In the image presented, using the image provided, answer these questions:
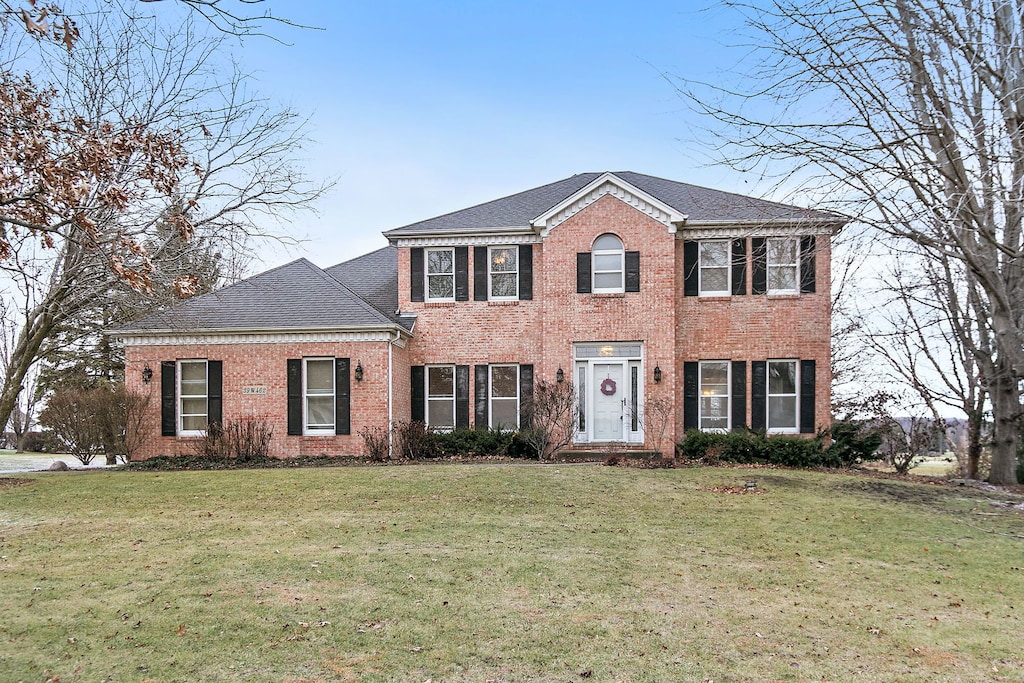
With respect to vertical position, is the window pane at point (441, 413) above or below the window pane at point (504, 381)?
below

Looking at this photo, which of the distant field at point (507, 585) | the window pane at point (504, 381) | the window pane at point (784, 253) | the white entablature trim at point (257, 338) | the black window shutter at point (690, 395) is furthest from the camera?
the window pane at point (504, 381)

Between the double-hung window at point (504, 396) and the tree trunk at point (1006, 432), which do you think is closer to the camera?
the tree trunk at point (1006, 432)

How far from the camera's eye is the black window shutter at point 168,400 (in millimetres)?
20391

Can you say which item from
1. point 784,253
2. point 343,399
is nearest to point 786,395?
point 784,253

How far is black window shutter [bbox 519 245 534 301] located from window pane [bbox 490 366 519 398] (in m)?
1.96

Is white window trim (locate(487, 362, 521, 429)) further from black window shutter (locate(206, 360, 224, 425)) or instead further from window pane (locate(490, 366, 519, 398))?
black window shutter (locate(206, 360, 224, 425))

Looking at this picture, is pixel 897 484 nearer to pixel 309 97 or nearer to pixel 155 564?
pixel 155 564

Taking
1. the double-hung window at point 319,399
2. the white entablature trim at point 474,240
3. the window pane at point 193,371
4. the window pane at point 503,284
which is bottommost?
the double-hung window at point 319,399

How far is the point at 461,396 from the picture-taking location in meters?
21.3

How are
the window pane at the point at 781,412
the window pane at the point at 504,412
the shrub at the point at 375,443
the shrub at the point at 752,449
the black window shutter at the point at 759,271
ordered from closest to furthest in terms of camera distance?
1. the shrub at the point at 752,449
2. the shrub at the point at 375,443
3. the black window shutter at the point at 759,271
4. the window pane at the point at 781,412
5. the window pane at the point at 504,412

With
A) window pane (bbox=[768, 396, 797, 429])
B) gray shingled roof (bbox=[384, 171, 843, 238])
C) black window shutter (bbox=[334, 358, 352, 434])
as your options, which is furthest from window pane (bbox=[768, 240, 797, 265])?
black window shutter (bbox=[334, 358, 352, 434])

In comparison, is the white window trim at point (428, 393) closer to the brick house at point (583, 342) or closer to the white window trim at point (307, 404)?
the brick house at point (583, 342)

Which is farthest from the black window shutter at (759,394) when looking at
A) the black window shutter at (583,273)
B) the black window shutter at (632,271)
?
the black window shutter at (583,273)

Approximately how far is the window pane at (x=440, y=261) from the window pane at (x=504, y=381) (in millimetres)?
2994
